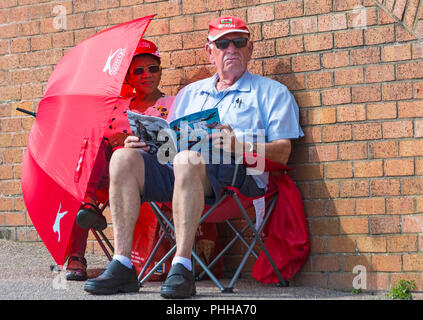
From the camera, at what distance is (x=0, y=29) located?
19.0 feet

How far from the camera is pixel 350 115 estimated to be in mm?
4402

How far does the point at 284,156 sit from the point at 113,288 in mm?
1412

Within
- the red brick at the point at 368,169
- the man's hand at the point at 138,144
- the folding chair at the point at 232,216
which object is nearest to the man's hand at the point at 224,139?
the folding chair at the point at 232,216

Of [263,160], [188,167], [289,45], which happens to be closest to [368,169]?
[263,160]

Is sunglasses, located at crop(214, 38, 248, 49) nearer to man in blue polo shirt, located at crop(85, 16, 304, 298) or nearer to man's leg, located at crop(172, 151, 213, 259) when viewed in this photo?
man in blue polo shirt, located at crop(85, 16, 304, 298)

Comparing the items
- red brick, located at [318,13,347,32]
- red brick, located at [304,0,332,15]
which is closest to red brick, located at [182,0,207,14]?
red brick, located at [304,0,332,15]

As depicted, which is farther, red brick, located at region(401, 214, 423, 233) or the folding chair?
red brick, located at region(401, 214, 423, 233)

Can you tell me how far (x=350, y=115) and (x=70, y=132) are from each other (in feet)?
6.01

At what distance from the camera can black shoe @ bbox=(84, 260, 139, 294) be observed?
12.1ft

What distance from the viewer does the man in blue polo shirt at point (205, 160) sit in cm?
372

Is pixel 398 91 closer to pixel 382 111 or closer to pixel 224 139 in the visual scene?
pixel 382 111

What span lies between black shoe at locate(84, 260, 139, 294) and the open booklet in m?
0.76

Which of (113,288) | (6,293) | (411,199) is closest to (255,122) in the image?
(411,199)

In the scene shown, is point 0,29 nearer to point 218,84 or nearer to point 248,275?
point 218,84
